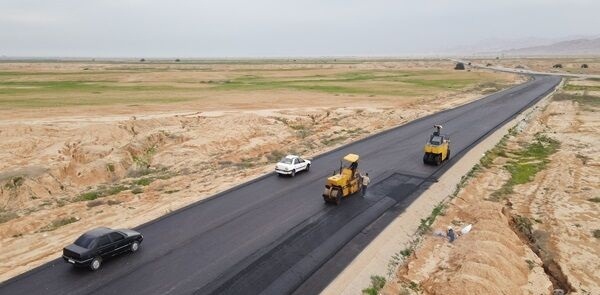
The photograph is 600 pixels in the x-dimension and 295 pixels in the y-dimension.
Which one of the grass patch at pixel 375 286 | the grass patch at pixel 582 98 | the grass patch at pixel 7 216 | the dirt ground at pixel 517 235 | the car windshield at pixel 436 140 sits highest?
the car windshield at pixel 436 140

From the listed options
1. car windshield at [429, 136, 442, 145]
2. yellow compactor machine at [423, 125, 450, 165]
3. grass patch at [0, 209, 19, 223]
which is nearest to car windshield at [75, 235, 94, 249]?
grass patch at [0, 209, 19, 223]

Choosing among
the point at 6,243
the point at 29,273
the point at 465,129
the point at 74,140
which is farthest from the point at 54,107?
the point at 465,129

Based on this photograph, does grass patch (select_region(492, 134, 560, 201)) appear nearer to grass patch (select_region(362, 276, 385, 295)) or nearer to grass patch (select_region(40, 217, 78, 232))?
grass patch (select_region(362, 276, 385, 295))

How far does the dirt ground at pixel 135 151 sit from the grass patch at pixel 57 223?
0.18 feet

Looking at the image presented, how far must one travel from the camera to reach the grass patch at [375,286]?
16.2 m

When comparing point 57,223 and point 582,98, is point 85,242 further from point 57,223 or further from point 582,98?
point 582,98

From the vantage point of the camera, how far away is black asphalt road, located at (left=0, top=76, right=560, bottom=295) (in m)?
16.7

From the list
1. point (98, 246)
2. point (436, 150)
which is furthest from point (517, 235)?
point (98, 246)

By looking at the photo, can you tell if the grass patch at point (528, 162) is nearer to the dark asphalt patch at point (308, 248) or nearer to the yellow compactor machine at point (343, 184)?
the dark asphalt patch at point (308, 248)

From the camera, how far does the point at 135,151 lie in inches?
1563

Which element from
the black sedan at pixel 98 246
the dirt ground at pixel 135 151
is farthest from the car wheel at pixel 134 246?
the dirt ground at pixel 135 151

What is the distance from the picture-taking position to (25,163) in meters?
34.0

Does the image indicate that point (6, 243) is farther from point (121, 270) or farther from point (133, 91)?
point (133, 91)

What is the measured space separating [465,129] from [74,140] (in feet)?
137
